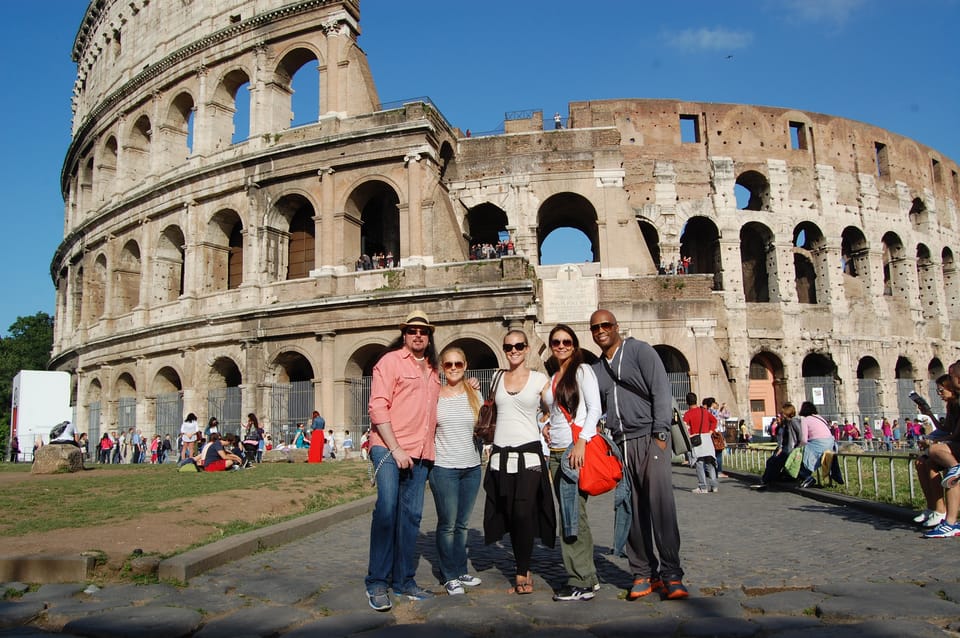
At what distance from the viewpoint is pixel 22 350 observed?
49.5 m

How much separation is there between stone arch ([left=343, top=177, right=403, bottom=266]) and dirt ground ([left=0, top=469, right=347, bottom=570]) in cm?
1333

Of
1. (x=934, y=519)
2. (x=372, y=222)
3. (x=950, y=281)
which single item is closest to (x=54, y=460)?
(x=372, y=222)

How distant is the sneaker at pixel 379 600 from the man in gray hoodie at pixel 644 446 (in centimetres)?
144

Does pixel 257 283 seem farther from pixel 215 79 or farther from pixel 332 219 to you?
pixel 215 79

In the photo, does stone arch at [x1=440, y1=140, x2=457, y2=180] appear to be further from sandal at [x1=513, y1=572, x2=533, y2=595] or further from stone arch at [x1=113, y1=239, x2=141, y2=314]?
sandal at [x1=513, y1=572, x2=533, y2=595]

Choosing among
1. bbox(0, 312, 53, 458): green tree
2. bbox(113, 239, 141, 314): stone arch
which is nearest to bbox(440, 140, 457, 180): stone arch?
bbox(113, 239, 141, 314): stone arch

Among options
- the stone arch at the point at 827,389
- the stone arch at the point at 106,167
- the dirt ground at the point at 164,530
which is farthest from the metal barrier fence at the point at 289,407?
the stone arch at the point at 827,389

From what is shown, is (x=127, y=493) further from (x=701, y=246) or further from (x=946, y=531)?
(x=701, y=246)

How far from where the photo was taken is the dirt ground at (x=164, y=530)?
208 inches

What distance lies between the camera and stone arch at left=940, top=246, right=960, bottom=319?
102 feet

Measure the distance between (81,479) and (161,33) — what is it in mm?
19842

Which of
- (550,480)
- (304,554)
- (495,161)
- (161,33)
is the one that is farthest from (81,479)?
(161,33)

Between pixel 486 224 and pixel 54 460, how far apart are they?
1682cm

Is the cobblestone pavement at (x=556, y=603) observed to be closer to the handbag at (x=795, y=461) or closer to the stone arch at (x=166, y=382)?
the handbag at (x=795, y=461)
